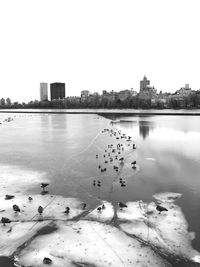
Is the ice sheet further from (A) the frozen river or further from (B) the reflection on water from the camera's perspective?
(B) the reflection on water

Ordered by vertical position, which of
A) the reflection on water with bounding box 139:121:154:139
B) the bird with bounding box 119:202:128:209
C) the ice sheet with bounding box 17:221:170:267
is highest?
the reflection on water with bounding box 139:121:154:139

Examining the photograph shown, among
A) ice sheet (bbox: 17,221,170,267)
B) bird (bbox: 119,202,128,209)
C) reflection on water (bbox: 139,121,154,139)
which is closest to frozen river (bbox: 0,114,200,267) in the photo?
bird (bbox: 119,202,128,209)

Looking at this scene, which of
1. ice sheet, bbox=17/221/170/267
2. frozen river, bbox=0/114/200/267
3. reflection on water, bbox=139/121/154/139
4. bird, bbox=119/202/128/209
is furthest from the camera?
reflection on water, bbox=139/121/154/139

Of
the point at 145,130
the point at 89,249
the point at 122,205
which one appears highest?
the point at 145,130

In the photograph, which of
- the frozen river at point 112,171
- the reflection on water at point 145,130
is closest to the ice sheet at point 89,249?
the frozen river at point 112,171

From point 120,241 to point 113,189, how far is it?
6057 millimetres

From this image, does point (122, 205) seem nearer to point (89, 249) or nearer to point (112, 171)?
point (89, 249)

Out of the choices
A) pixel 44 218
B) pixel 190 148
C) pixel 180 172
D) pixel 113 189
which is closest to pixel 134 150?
pixel 190 148

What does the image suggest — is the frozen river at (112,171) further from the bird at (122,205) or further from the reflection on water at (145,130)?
the reflection on water at (145,130)

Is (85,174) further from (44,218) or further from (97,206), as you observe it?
(44,218)

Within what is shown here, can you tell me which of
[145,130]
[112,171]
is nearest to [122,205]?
[112,171]

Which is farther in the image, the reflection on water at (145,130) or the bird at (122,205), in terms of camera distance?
the reflection on water at (145,130)

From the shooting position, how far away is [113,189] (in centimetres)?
1691

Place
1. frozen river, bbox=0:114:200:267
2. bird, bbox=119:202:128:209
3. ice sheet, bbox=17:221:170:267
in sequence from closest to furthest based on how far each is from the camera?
ice sheet, bbox=17:221:170:267 < bird, bbox=119:202:128:209 < frozen river, bbox=0:114:200:267
